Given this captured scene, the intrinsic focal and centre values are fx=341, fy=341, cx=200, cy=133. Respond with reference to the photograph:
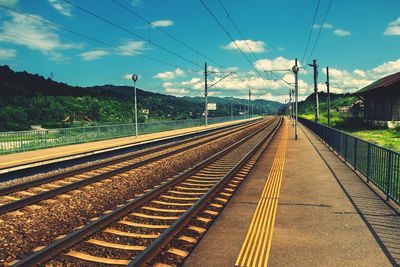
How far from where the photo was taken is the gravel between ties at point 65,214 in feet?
19.9

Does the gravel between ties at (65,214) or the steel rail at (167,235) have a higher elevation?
the steel rail at (167,235)

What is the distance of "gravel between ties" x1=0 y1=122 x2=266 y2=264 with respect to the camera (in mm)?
6059

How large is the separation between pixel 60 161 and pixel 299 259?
40.4 ft

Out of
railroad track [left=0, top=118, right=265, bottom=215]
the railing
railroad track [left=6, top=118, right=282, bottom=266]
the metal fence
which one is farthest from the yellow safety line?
the metal fence

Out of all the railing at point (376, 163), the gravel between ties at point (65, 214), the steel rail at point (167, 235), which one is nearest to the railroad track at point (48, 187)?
the gravel between ties at point (65, 214)

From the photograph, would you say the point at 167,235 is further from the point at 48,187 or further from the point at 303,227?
the point at 48,187

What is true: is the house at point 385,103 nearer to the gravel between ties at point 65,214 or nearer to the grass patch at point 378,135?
the grass patch at point 378,135

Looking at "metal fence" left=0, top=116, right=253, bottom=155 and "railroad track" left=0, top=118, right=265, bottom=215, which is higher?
"metal fence" left=0, top=116, right=253, bottom=155

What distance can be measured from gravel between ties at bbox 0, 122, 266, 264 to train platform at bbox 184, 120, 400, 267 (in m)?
2.93

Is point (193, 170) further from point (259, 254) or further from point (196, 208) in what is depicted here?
point (259, 254)

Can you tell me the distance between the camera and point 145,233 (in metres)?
6.29

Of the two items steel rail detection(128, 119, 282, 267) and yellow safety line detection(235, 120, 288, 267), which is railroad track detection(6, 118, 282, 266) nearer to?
steel rail detection(128, 119, 282, 267)

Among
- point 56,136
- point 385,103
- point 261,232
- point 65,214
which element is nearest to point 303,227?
point 261,232

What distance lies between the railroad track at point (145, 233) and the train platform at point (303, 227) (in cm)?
37
